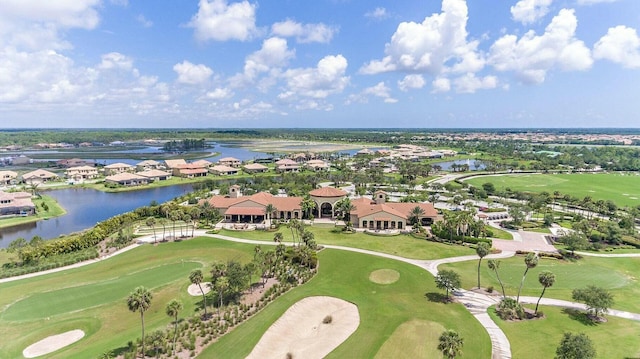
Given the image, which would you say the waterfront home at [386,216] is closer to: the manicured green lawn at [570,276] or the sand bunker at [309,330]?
the manicured green lawn at [570,276]

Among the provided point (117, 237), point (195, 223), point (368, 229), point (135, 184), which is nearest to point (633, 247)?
point (368, 229)

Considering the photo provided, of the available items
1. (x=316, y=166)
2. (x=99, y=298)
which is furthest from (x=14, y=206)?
(x=316, y=166)

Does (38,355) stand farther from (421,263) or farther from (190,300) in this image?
(421,263)

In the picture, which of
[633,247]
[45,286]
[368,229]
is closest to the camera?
[45,286]

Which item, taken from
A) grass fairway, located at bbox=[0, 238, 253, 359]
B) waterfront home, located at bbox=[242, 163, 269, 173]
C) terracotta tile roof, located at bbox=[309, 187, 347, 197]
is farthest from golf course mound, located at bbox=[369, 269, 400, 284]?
waterfront home, located at bbox=[242, 163, 269, 173]

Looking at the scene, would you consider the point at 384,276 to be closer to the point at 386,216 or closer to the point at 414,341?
the point at 414,341

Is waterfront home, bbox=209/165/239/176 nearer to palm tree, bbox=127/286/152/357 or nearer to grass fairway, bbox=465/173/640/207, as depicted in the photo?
grass fairway, bbox=465/173/640/207

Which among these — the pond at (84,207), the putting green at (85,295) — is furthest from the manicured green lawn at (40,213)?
the putting green at (85,295)
